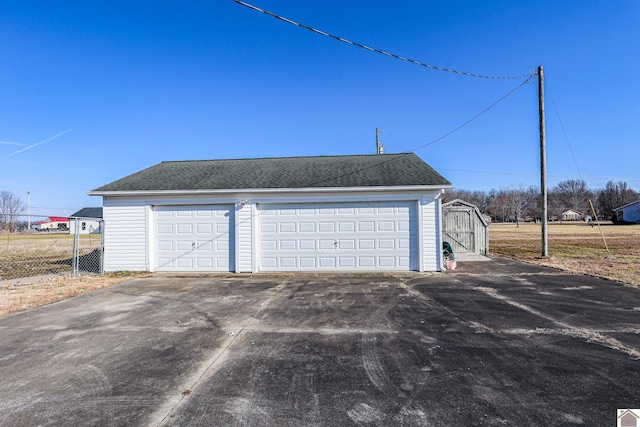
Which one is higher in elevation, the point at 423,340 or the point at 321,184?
the point at 321,184

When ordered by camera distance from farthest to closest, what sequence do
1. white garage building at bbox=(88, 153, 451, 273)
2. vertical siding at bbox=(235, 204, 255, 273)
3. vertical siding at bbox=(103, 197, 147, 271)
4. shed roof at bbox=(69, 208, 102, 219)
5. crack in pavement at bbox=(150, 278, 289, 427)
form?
1. shed roof at bbox=(69, 208, 102, 219)
2. vertical siding at bbox=(103, 197, 147, 271)
3. vertical siding at bbox=(235, 204, 255, 273)
4. white garage building at bbox=(88, 153, 451, 273)
5. crack in pavement at bbox=(150, 278, 289, 427)

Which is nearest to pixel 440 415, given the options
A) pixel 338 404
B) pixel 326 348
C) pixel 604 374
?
pixel 338 404

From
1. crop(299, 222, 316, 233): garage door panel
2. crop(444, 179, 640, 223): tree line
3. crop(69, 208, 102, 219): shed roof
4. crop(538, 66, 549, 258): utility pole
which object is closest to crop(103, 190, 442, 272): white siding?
crop(299, 222, 316, 233): garage door panel

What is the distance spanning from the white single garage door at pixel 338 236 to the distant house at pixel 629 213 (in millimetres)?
67772

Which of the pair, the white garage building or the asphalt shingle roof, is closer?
the white garage building

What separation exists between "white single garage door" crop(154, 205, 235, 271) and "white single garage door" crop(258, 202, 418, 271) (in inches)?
47.2

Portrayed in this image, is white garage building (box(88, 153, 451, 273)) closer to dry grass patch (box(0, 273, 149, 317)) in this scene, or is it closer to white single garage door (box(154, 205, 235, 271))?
white single garage door (box(154, 205, 235, 271))

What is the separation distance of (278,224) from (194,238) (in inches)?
115

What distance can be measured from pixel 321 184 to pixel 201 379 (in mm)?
7564

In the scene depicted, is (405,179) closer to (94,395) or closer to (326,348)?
(326,348)

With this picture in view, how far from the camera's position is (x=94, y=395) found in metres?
2.96

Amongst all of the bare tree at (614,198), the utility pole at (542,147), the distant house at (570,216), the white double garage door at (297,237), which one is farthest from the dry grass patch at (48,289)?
the distant house at (570,216)

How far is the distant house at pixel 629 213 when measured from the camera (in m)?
54.2

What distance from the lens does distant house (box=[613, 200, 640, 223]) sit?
5425 cm
